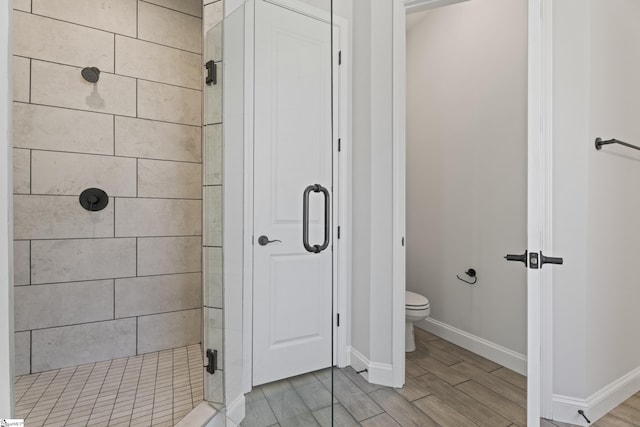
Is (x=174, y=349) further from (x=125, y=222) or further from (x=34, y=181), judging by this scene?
(x=34, y=181)

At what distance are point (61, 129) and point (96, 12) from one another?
0.81 m

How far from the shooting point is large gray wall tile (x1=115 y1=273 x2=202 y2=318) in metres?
2.03

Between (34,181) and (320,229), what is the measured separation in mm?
1787

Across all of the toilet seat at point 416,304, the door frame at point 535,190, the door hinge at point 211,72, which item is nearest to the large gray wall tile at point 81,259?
the door hinge at point 211,72

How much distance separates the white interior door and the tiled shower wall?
1069mm

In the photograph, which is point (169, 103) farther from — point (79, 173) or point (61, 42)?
point (79, 173)

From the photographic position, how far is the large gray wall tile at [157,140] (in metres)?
2.02

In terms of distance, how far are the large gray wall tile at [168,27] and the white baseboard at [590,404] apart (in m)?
3.23

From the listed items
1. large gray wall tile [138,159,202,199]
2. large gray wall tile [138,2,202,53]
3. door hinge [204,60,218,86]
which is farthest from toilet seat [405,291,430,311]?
large gray wall tile [138,2,202,53]

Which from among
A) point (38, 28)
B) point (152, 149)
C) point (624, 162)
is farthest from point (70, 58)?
point (624, 162)

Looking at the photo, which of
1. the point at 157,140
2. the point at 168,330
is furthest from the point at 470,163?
the point at 168,330

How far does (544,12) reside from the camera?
154 centimetres

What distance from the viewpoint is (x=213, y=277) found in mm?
1472

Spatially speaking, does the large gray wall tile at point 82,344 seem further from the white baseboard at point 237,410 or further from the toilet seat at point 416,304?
the toilet seat at point 416,304
